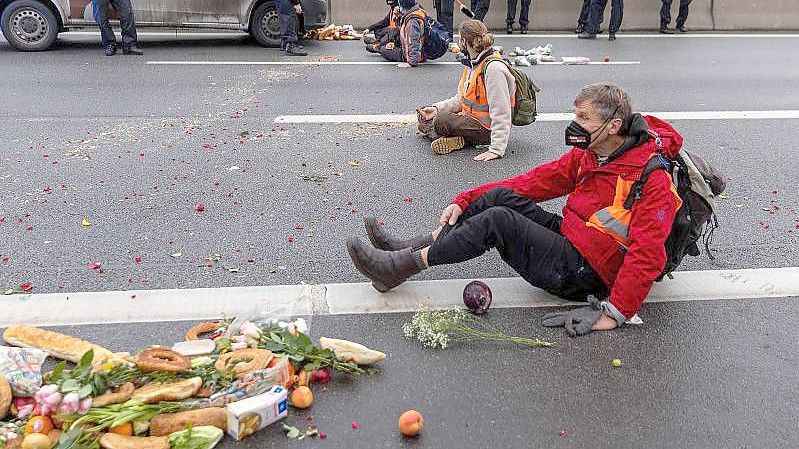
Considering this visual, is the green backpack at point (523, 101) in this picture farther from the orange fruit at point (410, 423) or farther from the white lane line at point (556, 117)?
the orange fruit at point (410, 423)

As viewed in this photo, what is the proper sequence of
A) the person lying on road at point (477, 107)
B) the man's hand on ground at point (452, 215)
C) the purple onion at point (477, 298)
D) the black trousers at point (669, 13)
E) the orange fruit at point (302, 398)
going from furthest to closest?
the black trousers at point (669, 13) → the person lying on road at point (477, 107) → the man's hand on ground at point (452, 215) → the purple onion at point (477, 298) → the orange fruit at point (302, 398)

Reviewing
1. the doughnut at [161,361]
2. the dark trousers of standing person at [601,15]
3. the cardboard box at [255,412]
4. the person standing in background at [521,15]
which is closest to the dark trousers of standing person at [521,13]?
the person standing in background at [521,15]

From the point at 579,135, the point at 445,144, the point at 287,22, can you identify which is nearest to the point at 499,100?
the point at 445,144

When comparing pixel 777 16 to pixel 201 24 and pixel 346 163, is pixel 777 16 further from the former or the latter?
pixel 346 163

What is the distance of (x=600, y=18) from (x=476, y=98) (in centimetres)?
891

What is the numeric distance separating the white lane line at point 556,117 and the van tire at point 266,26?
527 centimetres

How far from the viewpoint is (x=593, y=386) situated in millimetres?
3322

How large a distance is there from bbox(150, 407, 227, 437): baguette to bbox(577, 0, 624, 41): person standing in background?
13.2 metres

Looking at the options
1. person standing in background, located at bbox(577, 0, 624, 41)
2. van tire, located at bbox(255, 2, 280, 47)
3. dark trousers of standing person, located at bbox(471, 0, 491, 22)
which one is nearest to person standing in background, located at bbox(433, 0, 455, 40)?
dark trousers of standing person, located at bbox(471, 0, 491, 22)

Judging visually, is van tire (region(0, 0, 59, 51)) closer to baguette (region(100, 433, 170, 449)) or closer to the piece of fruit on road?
the piece of fruit on road

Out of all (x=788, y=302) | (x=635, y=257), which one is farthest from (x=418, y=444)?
(x=788, y=302)

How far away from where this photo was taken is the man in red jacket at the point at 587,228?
3.59m

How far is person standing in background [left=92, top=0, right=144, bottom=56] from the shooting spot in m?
11.6

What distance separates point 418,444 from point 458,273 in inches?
63.0
